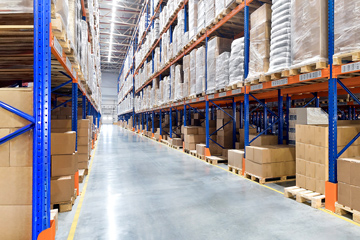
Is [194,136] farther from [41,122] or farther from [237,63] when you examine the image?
[41,122]

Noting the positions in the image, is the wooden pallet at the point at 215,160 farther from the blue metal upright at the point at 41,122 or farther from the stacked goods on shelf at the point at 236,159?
the blue metal upright at the point at 41,122

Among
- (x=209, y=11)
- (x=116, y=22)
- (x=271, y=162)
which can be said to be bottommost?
(x=271, y=162)

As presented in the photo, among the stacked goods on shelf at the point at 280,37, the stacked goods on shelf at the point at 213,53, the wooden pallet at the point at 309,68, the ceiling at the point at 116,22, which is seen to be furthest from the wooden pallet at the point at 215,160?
the ceiling at the point at 116,22

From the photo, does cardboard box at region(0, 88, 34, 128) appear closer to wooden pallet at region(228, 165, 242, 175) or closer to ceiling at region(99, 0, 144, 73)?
wooden pallet at region(228, 165, 242, 175)

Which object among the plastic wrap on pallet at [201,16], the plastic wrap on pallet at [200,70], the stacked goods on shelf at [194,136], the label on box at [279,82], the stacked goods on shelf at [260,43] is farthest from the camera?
the stacked goods on shelf at [194,136]

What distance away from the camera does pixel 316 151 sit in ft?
12.4

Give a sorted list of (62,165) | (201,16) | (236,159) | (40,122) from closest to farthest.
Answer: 1. (40,122)
2. (62,165)
3. (236,159)
4. (201,16)

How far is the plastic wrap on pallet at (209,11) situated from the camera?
258 inches

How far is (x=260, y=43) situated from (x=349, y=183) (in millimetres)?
2948

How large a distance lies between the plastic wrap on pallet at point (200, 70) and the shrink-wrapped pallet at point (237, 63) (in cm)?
156

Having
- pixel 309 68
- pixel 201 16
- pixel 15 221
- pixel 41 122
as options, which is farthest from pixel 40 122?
pixel 201 16

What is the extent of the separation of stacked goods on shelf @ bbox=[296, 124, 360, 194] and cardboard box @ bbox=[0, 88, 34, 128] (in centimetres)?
389

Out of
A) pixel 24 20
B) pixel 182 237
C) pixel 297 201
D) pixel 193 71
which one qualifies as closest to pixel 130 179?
pixel 182 237

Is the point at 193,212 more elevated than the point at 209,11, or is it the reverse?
the point at 209,11
